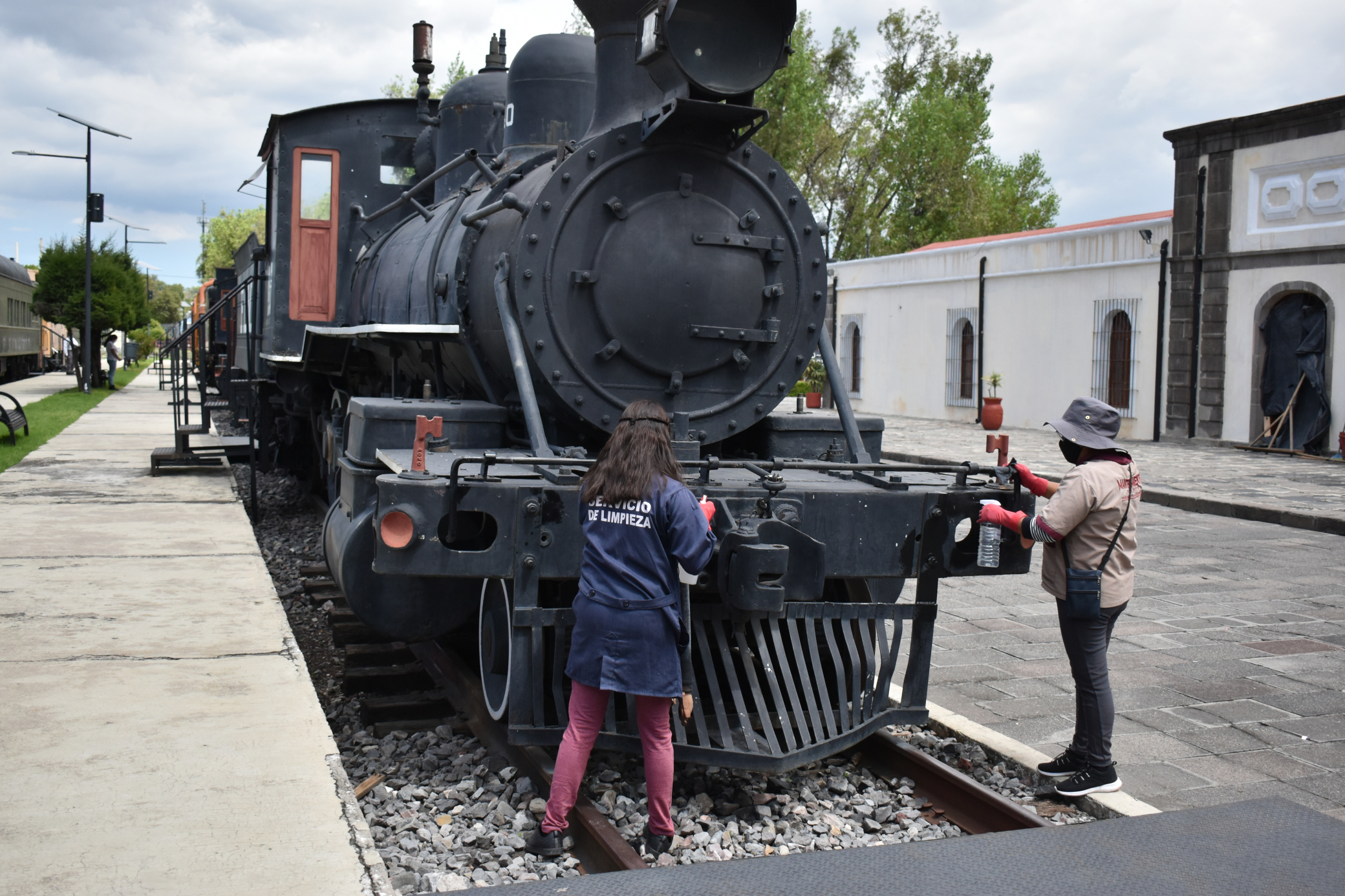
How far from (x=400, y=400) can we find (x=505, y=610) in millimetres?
1261

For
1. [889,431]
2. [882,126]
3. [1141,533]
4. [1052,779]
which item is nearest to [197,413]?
[889,431]

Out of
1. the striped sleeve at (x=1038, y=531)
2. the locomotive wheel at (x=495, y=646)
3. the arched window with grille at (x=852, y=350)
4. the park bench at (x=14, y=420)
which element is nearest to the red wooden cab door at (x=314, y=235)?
the locomotive wheel at (x=495, y=646)

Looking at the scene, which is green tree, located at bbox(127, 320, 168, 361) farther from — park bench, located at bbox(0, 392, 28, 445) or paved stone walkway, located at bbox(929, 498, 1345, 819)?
paved stone walkway, located at bbox(929, 498, 1345, 819)

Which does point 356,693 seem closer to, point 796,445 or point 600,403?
point 600,403

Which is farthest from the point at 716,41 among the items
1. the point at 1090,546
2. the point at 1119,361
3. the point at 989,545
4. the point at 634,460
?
the point at 1119,361

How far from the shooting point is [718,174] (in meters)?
4.66

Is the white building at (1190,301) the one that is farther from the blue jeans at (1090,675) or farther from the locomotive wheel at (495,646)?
the locomotive wheel at (495,646)

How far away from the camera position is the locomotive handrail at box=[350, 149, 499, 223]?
5074 mm

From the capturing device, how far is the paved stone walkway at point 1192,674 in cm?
421

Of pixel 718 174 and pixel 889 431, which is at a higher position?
pixel 718 174

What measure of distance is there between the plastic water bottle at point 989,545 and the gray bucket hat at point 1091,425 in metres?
0.37

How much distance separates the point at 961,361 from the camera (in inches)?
973

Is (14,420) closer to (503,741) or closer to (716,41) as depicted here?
(503,741)

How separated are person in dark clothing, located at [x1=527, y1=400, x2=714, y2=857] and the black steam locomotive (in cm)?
24
